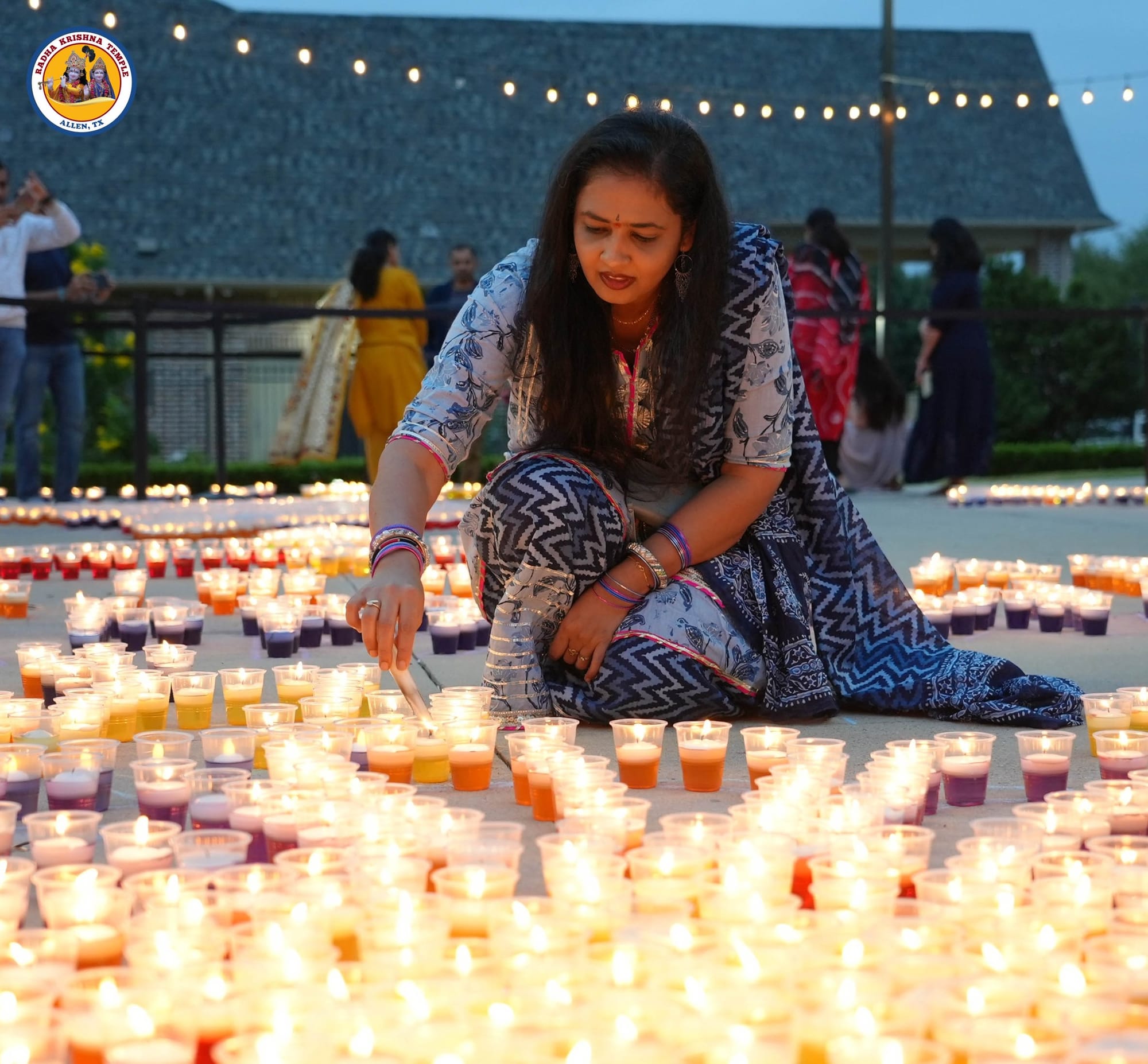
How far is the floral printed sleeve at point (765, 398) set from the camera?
155 inches

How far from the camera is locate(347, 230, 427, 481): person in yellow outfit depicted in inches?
464

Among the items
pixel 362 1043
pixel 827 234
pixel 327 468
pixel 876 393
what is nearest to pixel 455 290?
pixel 827 234

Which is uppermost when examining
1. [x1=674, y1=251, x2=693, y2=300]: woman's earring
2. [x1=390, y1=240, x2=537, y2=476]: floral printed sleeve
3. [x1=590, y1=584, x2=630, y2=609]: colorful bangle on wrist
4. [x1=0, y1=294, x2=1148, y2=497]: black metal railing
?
[x1=0, y1=294, x2=1148, y2=497]: black metal railing

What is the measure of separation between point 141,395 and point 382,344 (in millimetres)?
1744

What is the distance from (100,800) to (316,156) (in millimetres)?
19987

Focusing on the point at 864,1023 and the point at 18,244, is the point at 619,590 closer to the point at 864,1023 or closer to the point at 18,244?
the point at 864,1023

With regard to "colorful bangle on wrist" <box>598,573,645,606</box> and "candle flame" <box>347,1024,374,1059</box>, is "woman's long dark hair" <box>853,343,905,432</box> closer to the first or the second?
"colorful bangle on wrist" <box>598,573,645,606</box>

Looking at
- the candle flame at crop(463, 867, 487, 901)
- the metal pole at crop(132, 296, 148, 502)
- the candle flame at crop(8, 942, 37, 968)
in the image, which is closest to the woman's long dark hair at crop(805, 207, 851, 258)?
the metal pole at crop(132, 296, 148, 502)

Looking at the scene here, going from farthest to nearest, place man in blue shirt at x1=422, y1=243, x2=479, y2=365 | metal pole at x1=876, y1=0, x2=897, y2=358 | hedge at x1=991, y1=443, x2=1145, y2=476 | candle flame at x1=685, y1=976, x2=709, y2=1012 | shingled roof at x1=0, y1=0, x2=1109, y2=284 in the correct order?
shingled roof at x1=0, y1=0, x2=1109, y2=284 < hedge at x1=991, y1=443, x2=1145, y2=476 < metal pole at x1=876, y1=0, x2=897, y2=358 < man in blue shirt at x1=422, y1=243, x2=479, y2=365 < candle flame at x1=685, y1=976, x2=709, y2=1012

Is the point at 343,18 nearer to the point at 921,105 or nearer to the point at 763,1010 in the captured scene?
the point at 921,105

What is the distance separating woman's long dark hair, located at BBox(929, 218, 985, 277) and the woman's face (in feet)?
29.1

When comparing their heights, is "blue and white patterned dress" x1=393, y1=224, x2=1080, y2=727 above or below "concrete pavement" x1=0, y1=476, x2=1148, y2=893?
above

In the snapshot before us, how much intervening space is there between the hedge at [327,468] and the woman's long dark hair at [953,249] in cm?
397

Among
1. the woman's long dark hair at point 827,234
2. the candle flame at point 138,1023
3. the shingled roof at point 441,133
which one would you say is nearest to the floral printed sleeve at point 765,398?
the candle flame at point 138,1023
